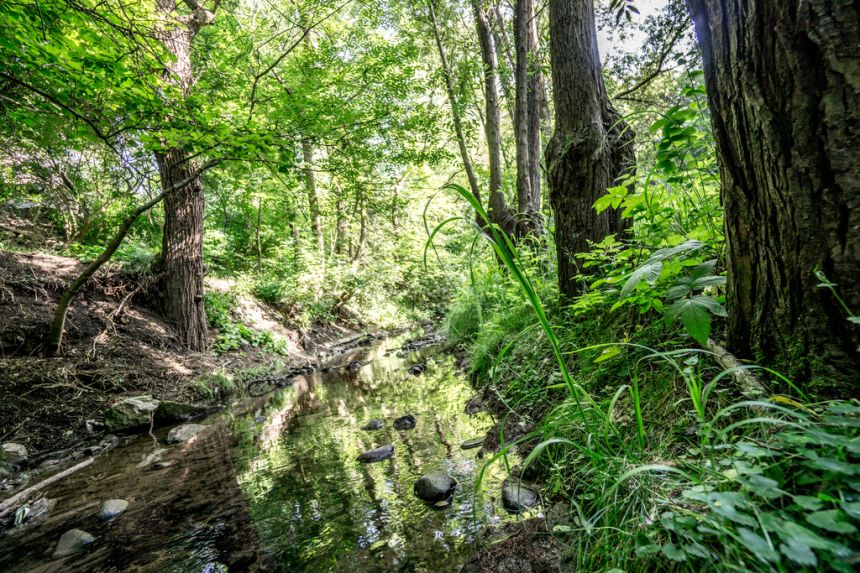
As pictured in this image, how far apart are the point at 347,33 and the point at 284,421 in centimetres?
1149

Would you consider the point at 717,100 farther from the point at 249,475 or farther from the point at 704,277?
the point at 249,475

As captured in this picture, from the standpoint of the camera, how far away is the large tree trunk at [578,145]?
116 inches

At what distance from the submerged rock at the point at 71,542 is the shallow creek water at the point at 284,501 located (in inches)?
2.0

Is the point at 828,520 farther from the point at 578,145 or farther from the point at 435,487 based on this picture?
the point at 578,145

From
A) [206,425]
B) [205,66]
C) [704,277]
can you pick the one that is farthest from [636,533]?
[205,66]

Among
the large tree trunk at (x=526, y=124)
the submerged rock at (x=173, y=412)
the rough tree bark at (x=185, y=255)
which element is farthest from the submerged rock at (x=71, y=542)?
the large tree trunk at (x=526, y=124)

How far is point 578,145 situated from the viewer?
295 centimetres

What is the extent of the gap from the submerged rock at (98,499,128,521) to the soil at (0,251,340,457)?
80.2 inches

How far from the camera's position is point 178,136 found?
12.5ft

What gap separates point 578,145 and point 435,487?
8.28ft

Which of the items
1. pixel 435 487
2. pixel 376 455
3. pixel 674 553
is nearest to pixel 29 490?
pixel 376 455

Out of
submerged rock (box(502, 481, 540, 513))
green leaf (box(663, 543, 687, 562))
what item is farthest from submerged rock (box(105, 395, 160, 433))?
green leaf (box(663, 543, 687, 562))

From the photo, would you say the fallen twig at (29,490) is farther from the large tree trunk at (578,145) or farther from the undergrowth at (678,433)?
the large tree trunk at (578,145)

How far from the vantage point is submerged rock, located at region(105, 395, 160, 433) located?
4340mm
